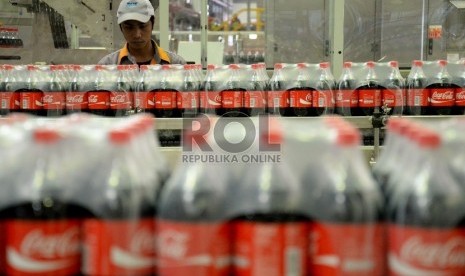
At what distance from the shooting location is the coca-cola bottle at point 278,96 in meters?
3.04

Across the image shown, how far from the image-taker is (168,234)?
1.05 meters

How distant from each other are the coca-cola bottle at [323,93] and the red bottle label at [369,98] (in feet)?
0.54

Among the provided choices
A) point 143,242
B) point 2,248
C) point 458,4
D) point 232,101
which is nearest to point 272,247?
point 143,242

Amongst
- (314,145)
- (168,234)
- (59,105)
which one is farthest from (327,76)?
(168,234)

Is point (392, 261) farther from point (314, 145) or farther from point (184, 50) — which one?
point (184, 50)

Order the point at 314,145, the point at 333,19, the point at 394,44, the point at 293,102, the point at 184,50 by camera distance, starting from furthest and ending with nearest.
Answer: the point at 184,50 < the point at 394,44 < the point at 333,19 < the point at 293,102 < the point at 314,145

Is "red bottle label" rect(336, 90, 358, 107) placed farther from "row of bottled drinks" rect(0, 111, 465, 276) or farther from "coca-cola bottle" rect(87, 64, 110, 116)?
"row of bottled drinks" rect(0, 111, 465, 276)

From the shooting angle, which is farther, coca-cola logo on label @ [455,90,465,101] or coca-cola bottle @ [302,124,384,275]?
coca-cola logo on label @ [455,90,465,101]

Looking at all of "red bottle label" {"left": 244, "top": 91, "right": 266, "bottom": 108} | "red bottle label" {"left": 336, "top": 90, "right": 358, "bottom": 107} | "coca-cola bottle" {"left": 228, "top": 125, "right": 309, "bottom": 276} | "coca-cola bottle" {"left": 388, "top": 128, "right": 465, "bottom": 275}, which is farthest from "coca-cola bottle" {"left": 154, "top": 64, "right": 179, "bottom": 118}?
"coca-cola bottle" {"left": 388, "top": 128, "right": 465, "bottom": 275}

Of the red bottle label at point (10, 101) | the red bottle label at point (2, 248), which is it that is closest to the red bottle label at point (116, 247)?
the red bottle label at point (2, 248)

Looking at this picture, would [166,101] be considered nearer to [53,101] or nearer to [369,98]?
[53,101]

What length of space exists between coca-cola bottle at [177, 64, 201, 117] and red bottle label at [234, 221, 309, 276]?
205cm

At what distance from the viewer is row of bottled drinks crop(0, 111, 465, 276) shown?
3.38ft

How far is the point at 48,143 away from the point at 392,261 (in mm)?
729
